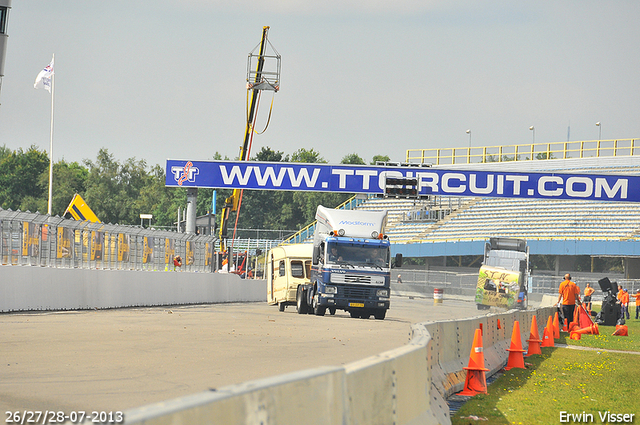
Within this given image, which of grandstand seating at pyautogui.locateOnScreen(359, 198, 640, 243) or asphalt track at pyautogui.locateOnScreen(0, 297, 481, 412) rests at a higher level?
grandstand seating at pyautogui.locateOnScreen(359, 198, 640, 243)

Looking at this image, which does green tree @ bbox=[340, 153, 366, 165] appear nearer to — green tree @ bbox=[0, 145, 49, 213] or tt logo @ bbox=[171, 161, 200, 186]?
green tree @ bbox=[0, 145, 49, 213]

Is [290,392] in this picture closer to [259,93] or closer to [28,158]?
[259,93]

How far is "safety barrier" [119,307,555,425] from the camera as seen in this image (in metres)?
3.46

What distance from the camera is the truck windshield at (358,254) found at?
26672mm

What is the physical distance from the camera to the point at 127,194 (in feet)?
413

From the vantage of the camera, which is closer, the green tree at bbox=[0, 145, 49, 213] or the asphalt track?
the asphalt track

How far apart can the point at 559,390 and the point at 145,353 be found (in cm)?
624

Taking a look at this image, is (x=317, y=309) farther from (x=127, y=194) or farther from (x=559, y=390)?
(x=127, y=194)

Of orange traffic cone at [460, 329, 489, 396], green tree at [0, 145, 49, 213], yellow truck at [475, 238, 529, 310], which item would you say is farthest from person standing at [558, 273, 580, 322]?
green tree at [0, 145, 49, 213]

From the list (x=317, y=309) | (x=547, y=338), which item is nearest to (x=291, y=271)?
(x=317, y=309)

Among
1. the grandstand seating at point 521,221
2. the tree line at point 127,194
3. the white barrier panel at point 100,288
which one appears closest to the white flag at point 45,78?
the white barrier panel at point 100,288

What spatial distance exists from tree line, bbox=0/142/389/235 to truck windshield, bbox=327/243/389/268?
251 feet

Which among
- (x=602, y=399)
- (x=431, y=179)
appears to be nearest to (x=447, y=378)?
(x=602, y=399)

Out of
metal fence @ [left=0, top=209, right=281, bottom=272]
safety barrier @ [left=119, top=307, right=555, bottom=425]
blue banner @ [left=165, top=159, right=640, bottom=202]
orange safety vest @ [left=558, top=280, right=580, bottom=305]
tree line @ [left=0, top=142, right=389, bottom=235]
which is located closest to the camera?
safety barrier @ [left=119, top=307, right=555, bottom=425]
